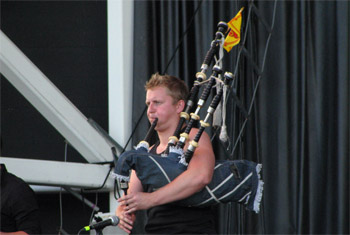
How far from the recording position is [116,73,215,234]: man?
8.59 feet

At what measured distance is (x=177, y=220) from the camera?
105 inches

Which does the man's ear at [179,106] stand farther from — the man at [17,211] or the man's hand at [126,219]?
the man at [17,211]

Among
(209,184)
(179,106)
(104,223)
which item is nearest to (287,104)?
(179,106)

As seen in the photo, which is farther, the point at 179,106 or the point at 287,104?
the point at 287,104

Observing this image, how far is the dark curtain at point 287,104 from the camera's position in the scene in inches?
154

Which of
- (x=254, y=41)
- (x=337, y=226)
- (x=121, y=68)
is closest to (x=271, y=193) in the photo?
(x=337, y=226)

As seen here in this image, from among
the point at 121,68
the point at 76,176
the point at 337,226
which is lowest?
the point at 337,226

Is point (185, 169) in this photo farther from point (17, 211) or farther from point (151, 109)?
point (17, 211)

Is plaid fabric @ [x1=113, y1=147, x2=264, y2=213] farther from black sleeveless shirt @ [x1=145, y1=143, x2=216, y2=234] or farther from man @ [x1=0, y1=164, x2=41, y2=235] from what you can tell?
man @ [x1=0, y1=164, x2=41, y2=235]

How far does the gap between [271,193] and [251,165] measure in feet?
4.14

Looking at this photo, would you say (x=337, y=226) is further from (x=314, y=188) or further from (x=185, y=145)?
(x=185, y=145)

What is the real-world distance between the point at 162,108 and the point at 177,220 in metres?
0.47

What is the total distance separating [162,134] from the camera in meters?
2.89

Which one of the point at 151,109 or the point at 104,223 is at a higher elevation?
the point at 151,109
